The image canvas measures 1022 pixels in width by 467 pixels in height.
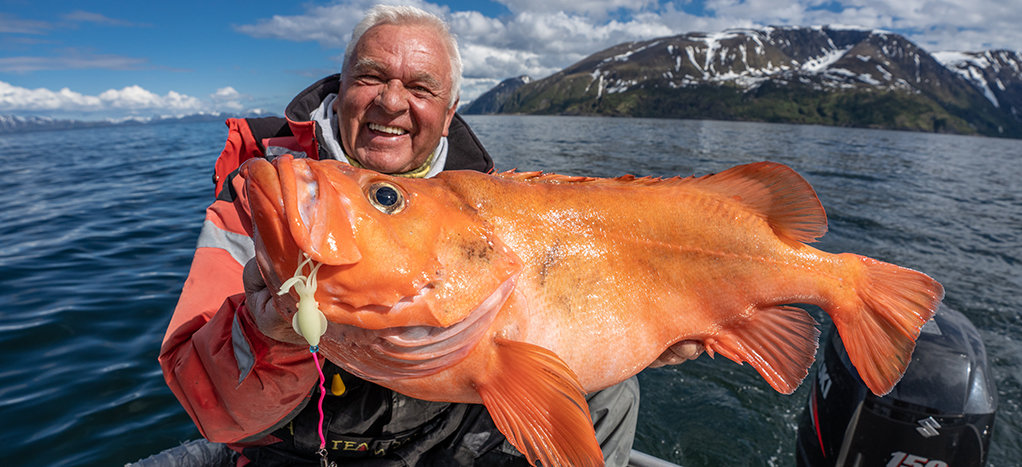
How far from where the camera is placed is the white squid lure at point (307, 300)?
1.30m

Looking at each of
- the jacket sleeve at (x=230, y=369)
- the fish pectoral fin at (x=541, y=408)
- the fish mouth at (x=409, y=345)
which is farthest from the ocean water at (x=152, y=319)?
the fish mouth at (x=409, y=345)

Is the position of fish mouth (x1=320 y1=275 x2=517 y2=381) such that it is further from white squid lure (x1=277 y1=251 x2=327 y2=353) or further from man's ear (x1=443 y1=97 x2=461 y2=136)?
man's ear (x1=443 y1=97 x2=461 y2=136)

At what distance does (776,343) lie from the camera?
2391 millimetres

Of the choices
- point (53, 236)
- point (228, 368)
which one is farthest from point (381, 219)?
point (53, 236)

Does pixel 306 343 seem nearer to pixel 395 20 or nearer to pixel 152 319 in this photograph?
pixel 395 20

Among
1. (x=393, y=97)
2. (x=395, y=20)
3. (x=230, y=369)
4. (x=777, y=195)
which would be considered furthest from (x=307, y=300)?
(x=395, y=20)

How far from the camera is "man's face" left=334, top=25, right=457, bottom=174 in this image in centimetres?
304

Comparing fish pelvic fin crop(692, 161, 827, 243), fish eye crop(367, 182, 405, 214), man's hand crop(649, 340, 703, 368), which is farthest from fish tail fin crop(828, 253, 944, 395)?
fish eye crop(367, 182, 405, 214)

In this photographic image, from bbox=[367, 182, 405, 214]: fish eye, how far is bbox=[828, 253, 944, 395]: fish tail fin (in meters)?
2.08

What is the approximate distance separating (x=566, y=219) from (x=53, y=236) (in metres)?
14.4

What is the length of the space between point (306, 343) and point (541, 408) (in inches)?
38.4

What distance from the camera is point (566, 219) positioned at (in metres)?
2.00

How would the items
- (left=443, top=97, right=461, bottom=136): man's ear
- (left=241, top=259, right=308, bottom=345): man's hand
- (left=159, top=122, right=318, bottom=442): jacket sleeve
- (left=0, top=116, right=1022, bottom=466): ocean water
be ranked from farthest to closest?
(left=0, top=116, right=1022, bottom=466): ocean water < (left=443, top=97, right=461, bottom=136): man's ear < (left=159, top=122, right=318, bottom=442): jacket sleeve < (left=241, top=259, right=308, bottom=345): man's hand

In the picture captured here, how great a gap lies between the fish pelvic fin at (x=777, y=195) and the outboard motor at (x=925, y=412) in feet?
6.11
